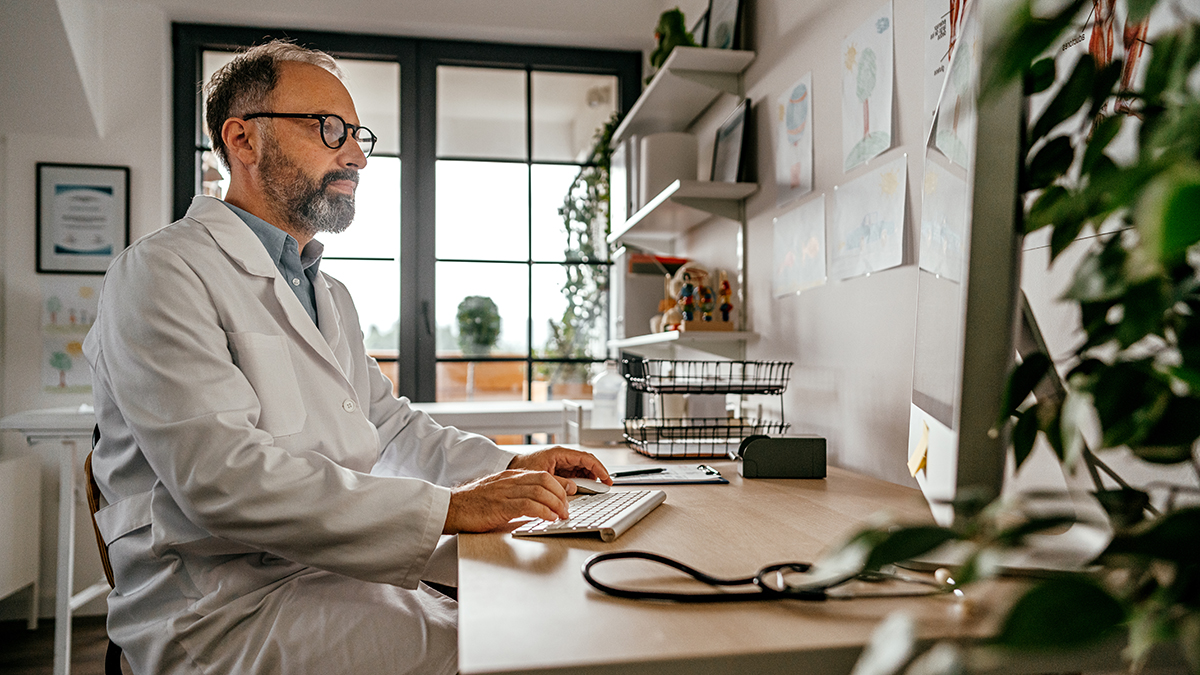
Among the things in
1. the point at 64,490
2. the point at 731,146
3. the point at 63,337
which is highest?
the point at 731,146

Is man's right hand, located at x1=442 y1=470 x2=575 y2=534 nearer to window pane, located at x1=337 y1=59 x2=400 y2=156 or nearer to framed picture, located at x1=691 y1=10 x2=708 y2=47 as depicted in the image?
framed picture, located at x1=691 y1=10 x2=708 y2=47

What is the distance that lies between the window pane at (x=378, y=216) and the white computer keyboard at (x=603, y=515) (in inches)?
92.0

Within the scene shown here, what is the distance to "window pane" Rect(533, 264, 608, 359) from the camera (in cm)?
331

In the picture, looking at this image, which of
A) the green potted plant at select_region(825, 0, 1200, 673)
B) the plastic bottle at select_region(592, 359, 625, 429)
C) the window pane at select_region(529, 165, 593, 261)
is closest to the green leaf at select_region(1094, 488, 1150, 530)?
the green potted plant at select_region(825, 0, 1200, 673)

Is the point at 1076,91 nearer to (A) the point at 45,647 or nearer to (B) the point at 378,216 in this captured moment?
(B) the point at 378,216

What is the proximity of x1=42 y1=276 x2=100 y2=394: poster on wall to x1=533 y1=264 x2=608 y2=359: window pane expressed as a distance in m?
1.76

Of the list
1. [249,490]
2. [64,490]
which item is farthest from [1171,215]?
[64,490]

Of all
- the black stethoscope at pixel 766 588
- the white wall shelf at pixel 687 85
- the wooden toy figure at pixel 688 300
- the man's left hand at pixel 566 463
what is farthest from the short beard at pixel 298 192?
the black stethoscope at pixel 766 588

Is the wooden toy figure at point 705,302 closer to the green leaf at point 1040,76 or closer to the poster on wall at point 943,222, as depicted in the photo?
the poster on wall at point 943,222

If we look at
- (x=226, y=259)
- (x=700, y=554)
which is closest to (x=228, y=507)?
(x=226, y=259)

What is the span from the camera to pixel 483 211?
3.27m

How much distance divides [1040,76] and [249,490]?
3.15 ft

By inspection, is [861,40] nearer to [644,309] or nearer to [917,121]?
[917,121]

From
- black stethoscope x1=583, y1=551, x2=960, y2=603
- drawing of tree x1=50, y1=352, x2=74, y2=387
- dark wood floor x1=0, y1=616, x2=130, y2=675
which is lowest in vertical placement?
dark wood floor x1=0, y1=616, x2=130, y2=675
